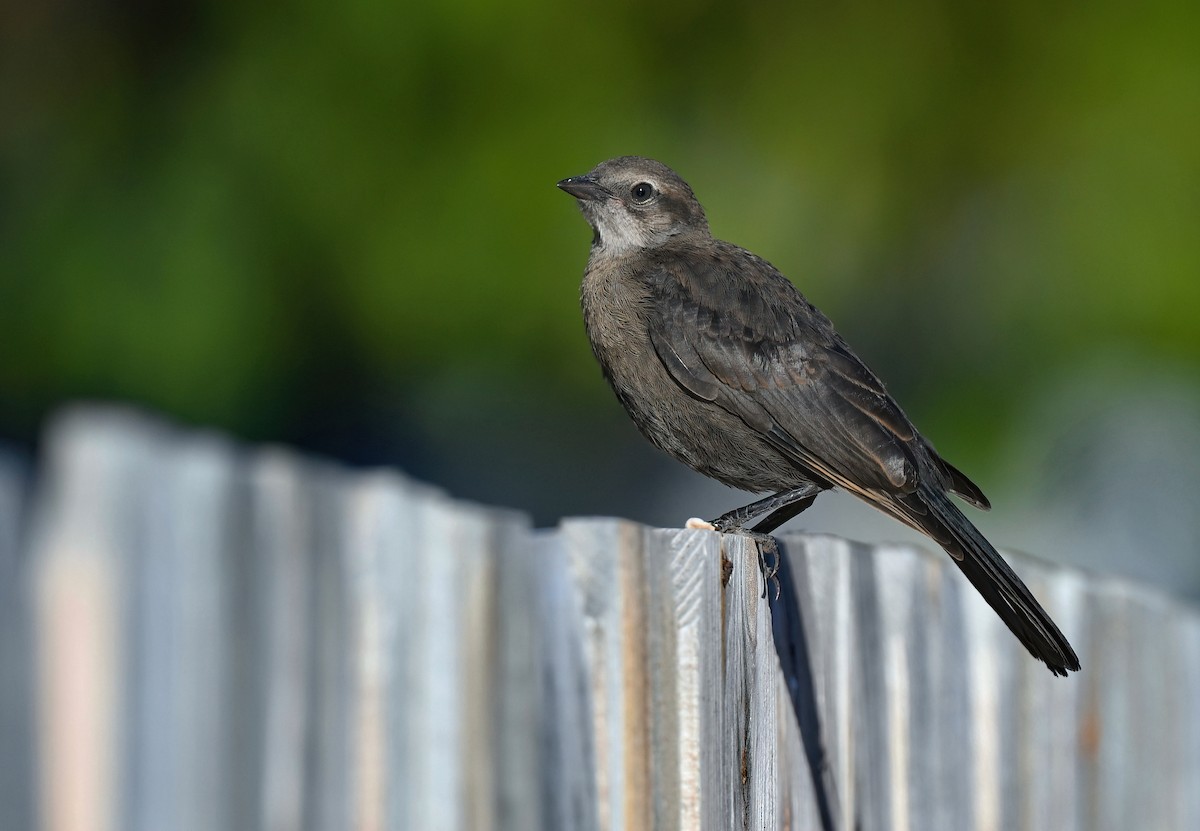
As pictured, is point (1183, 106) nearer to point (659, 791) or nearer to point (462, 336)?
point (462, 336)

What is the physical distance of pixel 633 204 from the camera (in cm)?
551

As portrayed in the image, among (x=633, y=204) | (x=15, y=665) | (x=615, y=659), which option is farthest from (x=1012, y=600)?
(x=15, y=665)

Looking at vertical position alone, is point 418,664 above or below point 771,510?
below

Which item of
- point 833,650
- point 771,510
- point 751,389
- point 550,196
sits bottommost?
point 833,650

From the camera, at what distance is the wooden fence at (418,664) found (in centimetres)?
163

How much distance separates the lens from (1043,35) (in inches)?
277

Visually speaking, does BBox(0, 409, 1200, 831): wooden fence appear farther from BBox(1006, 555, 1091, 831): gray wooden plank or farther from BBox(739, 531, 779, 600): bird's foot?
BBox(1006, 555, 1091, 831): gray wooden plank

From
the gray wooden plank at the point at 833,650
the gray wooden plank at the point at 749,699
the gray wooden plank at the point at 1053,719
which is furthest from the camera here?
the gray wooden plank at the point at 1053,719

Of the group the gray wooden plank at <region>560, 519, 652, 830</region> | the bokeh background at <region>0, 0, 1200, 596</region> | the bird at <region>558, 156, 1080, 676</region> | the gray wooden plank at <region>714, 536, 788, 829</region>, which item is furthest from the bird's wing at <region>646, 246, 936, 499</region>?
the gray wooden plank at <region>560, 519, 652, 830</region>

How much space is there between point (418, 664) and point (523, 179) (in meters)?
4.86

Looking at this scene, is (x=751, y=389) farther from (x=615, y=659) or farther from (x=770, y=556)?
(x=615, y=659)

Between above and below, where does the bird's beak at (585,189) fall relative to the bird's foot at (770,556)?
above

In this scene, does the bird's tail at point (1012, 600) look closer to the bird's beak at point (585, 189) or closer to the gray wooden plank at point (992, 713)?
the gray wooden plank at point (992, 713)

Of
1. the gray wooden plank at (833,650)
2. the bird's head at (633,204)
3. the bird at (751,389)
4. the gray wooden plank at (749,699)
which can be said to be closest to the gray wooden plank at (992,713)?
the gray wooden plank at (833,650)
